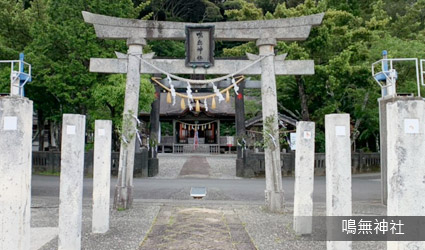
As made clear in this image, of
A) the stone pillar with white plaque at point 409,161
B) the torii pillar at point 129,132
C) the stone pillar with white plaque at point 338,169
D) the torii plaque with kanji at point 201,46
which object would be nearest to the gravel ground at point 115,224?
the torii pillar at point 129,132

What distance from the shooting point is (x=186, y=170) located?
18.0 meters

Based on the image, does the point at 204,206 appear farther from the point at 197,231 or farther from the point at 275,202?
the point at 197,231

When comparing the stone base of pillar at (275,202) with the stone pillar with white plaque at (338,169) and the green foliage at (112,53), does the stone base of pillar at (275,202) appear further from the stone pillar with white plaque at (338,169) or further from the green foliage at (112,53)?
the green foliage at (112,53)

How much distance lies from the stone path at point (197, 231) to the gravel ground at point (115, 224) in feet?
0.75

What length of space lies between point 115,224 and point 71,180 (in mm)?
2223

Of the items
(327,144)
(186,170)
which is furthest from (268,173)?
Result: (186,170)

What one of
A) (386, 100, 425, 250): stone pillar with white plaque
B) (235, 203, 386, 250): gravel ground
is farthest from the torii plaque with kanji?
(386, 100, 425, 250): stone pillar with white plaque

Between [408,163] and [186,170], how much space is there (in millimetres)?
15040

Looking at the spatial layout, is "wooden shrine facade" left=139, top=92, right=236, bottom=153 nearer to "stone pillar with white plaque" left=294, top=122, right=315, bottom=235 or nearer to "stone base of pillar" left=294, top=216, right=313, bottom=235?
"stone pillar with white plaque" left=294, top=122, right=315, bottom=235

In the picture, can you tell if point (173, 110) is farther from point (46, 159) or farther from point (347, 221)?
point (347, 221)

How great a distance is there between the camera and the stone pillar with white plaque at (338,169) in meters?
4.87

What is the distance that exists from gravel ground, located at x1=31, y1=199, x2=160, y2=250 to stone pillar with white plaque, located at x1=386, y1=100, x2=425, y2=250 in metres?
3.94

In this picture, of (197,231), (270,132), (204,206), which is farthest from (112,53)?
(197,231)

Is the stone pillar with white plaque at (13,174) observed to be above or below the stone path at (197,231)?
above
